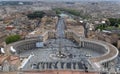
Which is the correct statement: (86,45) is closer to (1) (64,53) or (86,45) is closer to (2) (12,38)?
(1) (64,53)

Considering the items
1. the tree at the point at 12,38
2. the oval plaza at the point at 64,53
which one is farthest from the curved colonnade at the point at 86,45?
the tree at the point at 12,38

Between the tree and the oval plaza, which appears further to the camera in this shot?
the tree

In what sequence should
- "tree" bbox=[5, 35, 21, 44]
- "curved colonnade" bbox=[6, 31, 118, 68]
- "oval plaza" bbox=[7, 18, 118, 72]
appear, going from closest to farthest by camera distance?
1. "oval plaza" bbox=[7, 18, 118, 72]
2. "curved colonnade" bbox=[6, 31, 118, 68]
3. "tree" bbox=[5, 35, 21, 44]

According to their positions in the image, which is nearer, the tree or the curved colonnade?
the curved colonnade

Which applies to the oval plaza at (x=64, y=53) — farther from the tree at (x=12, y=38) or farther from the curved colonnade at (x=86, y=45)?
the tree at (x=12, y=38)

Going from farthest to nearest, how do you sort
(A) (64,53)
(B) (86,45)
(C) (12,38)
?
(C) (12,38)
(B) (86,45)
(A) (64,53)

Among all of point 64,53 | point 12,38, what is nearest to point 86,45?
point 64,53

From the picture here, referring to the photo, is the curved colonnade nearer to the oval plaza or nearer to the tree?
the oval plaza

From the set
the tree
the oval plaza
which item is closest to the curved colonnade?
the oval plaza

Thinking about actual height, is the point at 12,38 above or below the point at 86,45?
above

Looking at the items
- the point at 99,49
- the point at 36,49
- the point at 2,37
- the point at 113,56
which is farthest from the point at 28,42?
the point at 113,56

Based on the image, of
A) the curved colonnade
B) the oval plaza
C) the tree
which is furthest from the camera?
the tree
